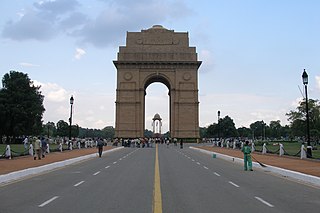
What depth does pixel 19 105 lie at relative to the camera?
228ft

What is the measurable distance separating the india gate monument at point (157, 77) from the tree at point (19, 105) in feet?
68.4

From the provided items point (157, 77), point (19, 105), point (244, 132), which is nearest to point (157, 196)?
point (19, 105)

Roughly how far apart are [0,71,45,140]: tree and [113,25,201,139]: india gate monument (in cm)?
2085

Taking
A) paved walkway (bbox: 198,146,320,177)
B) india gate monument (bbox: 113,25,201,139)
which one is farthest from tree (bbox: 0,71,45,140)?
paved walkway (bbox: 198,146,320,177)

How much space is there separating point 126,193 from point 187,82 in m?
79.9

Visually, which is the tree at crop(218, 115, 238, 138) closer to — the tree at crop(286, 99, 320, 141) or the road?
the tree at crop(286, 99, 320, 141)

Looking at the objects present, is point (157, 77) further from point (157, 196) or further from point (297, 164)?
point (157, 196)

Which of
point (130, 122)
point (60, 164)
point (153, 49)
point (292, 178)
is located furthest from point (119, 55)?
point (292, 178)

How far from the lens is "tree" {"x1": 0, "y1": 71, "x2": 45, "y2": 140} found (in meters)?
69.1

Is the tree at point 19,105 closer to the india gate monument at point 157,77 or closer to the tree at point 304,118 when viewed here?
the india gate monument at point 157,77

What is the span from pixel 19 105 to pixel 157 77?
1350 inches

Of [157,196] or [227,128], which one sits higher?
[227,128]

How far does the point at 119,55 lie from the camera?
3639 inches

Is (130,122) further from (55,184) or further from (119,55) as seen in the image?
(55,184)
